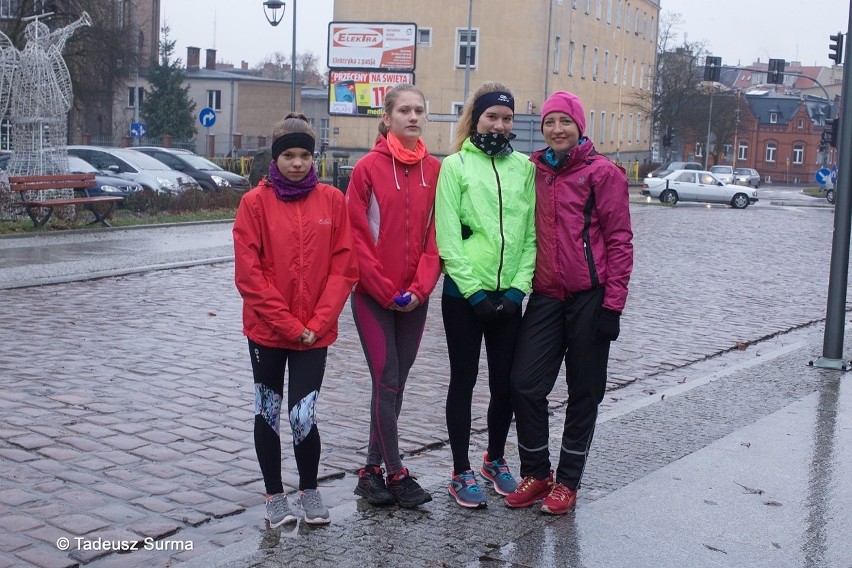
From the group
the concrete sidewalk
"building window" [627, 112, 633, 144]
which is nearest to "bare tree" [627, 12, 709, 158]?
"building window" [627, 112, 633, 144]

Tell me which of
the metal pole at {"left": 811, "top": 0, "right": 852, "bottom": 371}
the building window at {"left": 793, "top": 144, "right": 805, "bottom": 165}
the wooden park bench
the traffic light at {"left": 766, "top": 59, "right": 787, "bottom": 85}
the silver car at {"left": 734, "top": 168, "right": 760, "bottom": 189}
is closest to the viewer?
the metal pole at {"left": 811, "top": 0, "right": 852, "bottom": 371}

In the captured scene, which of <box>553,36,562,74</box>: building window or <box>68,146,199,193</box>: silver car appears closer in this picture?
<box>68,146,199,193</box>: silver car

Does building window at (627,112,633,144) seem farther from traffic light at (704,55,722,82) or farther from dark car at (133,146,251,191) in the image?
dark car at (133,146,251,191)

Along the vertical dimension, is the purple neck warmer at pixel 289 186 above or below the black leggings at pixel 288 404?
above

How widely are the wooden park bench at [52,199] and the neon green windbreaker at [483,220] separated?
49.0 ft

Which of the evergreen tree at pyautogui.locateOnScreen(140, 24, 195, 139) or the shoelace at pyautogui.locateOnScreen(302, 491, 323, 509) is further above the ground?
the evergreen tree at pyautogui.locateOnScreen(140, 24, 195, 139)

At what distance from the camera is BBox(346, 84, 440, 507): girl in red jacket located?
16.8 feet

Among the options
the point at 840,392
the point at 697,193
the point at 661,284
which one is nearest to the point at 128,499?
the point at 840,392

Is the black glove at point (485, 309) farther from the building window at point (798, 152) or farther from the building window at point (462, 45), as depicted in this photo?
the building window at point (798, 152)

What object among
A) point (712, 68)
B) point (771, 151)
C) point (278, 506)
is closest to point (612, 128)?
point (712, 68)

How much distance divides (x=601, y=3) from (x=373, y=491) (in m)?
68.5

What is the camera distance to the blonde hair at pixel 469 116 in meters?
5.31

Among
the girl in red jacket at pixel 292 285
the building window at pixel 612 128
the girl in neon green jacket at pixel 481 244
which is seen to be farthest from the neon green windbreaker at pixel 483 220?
the building window at pixel 612 128

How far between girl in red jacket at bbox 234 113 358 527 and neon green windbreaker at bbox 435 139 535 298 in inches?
19.1
